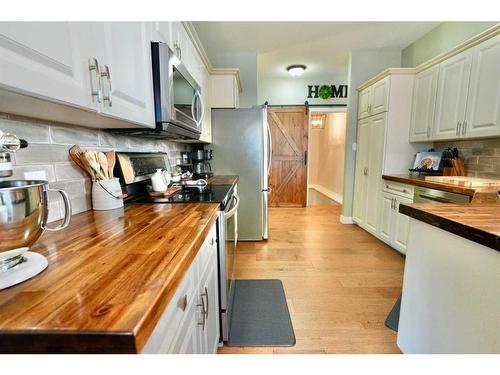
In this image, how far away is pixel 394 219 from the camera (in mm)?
2705

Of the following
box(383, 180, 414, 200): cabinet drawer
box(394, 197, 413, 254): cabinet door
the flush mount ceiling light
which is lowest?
box(394, 197, 413, 254): cabinet door

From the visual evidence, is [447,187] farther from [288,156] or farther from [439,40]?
[288,156]

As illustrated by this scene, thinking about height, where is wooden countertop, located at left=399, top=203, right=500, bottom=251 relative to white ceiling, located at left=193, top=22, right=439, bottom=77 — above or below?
below

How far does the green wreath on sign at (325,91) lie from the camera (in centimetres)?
465

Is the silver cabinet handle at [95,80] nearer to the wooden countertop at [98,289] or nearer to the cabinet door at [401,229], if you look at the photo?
the wooden countertop at [98,289]

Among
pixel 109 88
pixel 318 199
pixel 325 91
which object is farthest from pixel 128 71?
pixel 318 199

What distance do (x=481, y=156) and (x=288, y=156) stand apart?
3.07 meters

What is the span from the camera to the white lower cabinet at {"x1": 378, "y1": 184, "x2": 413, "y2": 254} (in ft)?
8.21

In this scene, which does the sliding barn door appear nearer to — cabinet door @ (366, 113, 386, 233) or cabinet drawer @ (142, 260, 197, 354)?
cabinet door @ (366, 113, 386, 233)

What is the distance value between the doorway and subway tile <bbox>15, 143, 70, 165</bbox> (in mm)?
4543

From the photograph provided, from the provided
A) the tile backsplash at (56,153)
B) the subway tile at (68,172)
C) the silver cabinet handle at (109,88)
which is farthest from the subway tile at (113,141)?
the silver cabinet handle at (109,88)

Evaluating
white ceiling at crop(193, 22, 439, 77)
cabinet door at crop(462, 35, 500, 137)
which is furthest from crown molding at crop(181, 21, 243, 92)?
cabinet door at crop(462, 35, 500, 137)
